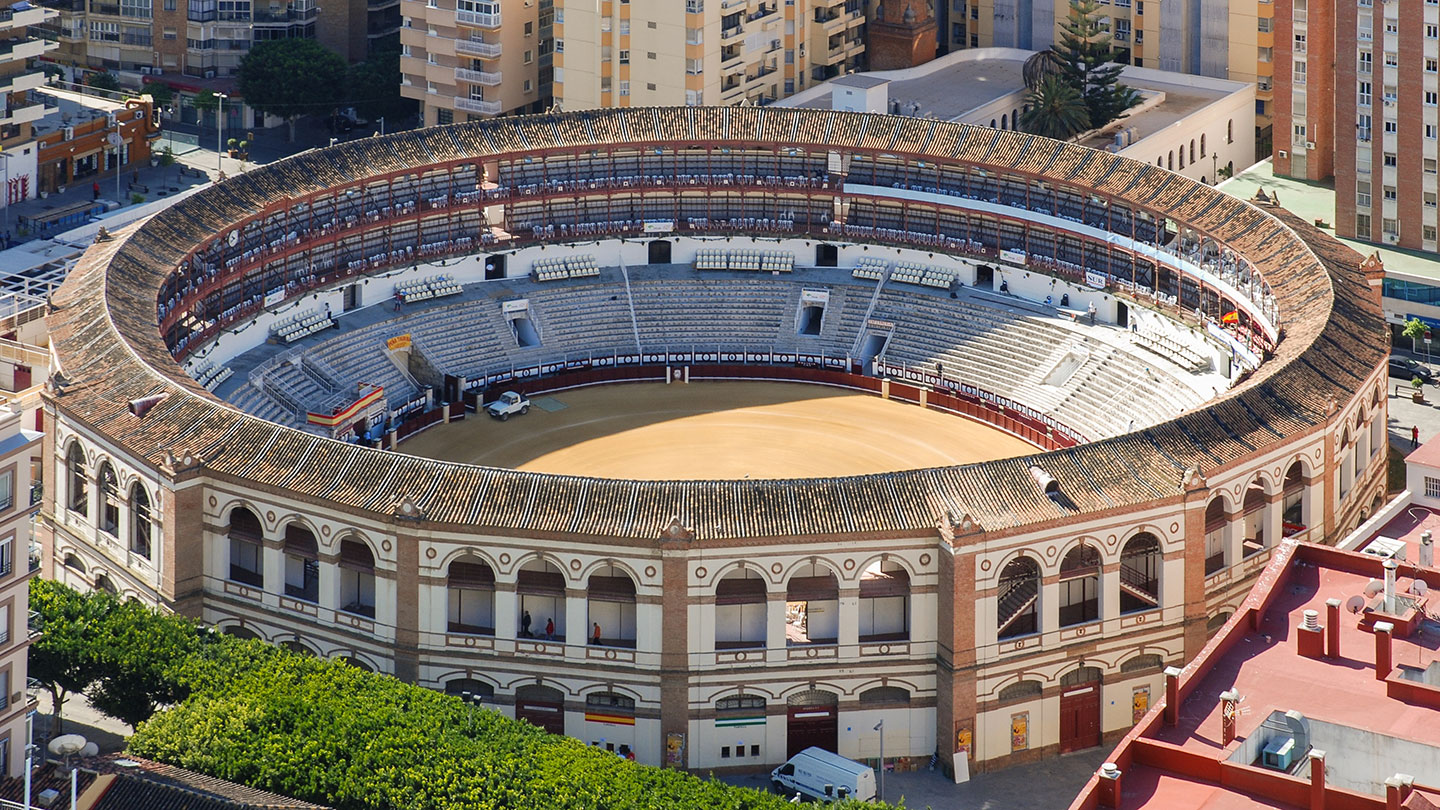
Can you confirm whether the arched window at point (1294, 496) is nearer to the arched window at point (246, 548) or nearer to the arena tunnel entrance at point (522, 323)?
the arched window at point (246, 548)

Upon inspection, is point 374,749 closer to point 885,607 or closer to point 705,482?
point 705,482

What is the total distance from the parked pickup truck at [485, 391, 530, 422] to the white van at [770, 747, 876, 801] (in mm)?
51188

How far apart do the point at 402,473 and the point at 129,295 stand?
32.8 metres

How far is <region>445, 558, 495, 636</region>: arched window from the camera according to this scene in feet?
386

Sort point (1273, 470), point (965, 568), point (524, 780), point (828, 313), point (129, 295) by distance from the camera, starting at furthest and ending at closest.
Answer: point (828, 313) < point (129, 295) < point (1273, 470) < point (965, 568) < point (524, 780)

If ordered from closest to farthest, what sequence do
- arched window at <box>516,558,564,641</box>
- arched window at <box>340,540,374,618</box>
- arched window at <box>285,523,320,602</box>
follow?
arched window at <box>516,558,564,641</box> → arched window at <box>340,540,374,618</box> → arched window at <box>285,523,320,602</box>

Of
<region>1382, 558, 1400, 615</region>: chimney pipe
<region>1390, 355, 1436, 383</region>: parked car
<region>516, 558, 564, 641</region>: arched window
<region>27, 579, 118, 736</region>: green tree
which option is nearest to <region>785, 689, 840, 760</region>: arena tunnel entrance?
<region>516, 558, 564, 641</region>: arched window

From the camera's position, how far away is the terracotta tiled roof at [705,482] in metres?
116

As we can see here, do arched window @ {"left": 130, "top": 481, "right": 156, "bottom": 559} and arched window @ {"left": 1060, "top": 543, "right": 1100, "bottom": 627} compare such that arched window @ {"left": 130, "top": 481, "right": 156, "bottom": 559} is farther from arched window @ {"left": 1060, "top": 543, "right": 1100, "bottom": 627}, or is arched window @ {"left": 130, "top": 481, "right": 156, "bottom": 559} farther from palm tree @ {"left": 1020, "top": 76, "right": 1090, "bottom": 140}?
palm tree @ {"left": 1020, "top": 76, "right": 1090, "bottom": 140}

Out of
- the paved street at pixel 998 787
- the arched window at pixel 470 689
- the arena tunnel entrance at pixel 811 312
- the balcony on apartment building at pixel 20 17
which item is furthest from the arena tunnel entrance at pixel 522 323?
the paved street at pixel 998 787

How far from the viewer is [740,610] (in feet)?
385

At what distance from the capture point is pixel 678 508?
4542 inches

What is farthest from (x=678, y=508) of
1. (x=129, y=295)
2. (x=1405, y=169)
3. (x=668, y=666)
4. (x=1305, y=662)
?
(x=1405, y=169)

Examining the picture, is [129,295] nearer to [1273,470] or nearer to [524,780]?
[524,780]
